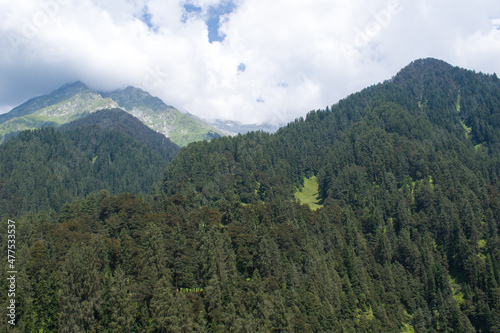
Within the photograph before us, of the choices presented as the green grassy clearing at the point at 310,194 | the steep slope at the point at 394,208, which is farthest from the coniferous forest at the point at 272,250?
the green grassy clearing at the point at 310,194

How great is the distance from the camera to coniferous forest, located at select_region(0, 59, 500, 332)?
169 ft

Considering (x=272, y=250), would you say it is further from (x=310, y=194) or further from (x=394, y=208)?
(x=310, y=194)

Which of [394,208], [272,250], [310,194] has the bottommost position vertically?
[272,250]

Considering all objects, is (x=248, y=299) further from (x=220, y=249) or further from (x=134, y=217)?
(x=134, y=217)

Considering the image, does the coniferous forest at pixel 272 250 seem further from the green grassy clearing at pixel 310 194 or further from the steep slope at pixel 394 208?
the green grassy clearing at pixel 310 194

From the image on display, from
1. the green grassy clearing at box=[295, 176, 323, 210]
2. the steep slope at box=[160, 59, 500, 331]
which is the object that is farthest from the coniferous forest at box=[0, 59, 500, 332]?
the green grassy clearing at box=[295, 176, 323, 210]

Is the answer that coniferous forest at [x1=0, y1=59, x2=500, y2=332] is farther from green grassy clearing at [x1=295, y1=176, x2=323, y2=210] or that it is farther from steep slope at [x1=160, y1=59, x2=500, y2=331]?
green grassy clearing at [x1=295, y1=176, x2=323, y2=210]

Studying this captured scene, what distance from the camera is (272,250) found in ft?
246

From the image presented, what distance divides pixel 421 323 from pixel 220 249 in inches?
2549

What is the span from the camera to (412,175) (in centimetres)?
16788

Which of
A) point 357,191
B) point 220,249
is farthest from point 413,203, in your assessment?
point 220,249

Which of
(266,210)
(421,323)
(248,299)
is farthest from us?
(266,210)

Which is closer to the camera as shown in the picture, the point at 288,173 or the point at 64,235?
the point at 64,235

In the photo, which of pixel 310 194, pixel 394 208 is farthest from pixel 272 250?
pixel 310 194
